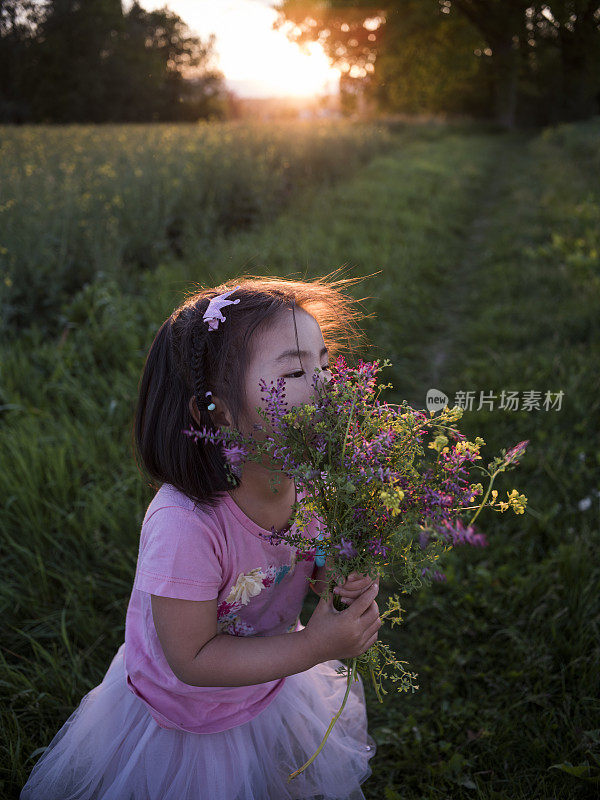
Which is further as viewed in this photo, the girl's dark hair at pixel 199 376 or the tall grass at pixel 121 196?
the tall grass at pixel 121 196

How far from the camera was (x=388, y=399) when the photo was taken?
3994 millimetres

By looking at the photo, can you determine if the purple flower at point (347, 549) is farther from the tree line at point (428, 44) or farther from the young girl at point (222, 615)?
the tree line at point (428, 44)

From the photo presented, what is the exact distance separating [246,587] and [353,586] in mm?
444

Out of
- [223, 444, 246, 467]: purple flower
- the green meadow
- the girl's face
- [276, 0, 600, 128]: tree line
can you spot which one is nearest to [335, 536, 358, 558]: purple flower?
[223, 444, 246, 467]: purple flower

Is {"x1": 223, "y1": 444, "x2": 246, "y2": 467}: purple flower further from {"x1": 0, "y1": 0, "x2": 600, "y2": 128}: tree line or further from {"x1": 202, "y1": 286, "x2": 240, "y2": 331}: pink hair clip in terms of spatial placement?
{"x1": 0, "y1": 0, "x2": 600, "y2": 128}: tree line

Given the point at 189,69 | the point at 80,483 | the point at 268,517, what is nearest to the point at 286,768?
the point at 268,517

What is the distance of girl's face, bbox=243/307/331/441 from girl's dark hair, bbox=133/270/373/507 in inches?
0.9

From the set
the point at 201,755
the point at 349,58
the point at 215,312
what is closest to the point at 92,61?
the point at 215,312

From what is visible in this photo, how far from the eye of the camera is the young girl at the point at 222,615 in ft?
4.33

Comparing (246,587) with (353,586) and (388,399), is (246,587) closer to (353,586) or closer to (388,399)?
(353,586)

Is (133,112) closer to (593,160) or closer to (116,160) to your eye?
(116,160)

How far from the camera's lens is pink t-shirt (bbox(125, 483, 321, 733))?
1317 mm

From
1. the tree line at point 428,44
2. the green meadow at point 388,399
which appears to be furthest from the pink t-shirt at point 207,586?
the tree line at point 428,44

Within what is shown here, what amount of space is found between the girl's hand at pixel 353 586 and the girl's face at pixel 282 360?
380 mm
